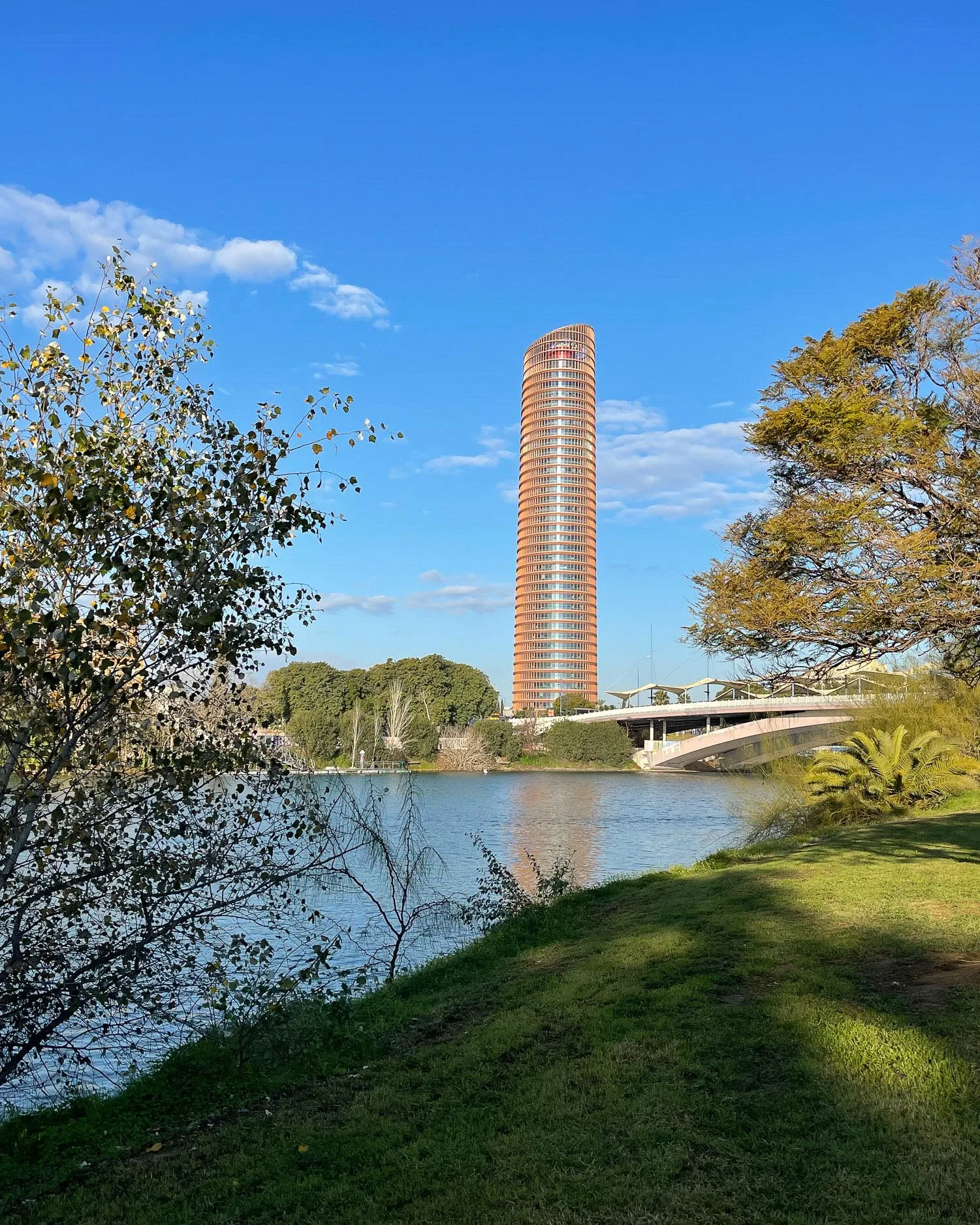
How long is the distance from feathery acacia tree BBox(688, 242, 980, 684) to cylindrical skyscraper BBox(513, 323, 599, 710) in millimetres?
170397

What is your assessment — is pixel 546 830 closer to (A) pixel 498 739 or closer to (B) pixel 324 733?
(B) pixel 324 733

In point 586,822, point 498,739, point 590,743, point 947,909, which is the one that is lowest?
point 586,822

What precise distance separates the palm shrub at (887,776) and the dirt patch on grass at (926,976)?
490 inches

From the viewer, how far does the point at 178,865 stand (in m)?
6.33

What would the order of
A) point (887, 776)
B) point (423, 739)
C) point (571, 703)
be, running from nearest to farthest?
point (887, 776), point (423, 739), point (571, 703)

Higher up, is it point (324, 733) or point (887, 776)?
point (324, 733)

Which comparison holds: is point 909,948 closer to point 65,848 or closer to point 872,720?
point 65,848

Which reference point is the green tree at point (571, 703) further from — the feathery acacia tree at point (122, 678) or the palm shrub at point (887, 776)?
the feathery acacia tree at point (122, 678)

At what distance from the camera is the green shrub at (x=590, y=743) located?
8569cm

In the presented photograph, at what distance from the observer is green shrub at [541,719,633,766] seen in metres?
85.7

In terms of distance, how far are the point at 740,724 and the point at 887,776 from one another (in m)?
55.7

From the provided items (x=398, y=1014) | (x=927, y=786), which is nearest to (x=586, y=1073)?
(x=398, y=1014)

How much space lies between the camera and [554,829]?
32188 millimetres

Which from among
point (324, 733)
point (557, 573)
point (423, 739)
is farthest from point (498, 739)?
point (557, 573)
